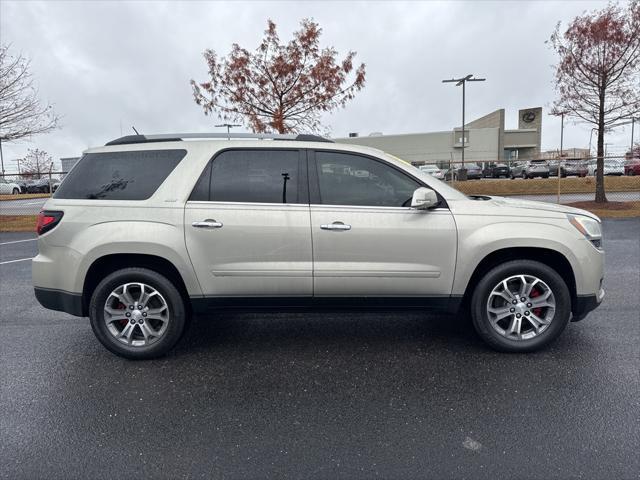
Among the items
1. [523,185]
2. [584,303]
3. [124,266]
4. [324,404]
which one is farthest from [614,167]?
[124,266]

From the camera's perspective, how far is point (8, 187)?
3569 cm

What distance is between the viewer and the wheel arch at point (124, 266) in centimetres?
380

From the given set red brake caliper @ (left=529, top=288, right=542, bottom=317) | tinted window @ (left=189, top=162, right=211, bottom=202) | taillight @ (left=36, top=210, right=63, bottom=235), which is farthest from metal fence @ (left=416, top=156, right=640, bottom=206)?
taillight @ (left=36, top=210, right=63, bottom=235)

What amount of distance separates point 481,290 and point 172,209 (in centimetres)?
267

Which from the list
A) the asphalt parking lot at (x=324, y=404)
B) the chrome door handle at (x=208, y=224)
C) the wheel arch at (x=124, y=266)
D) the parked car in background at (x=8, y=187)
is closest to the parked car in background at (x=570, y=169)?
the asphalt parking lot at (x=324, y=404)

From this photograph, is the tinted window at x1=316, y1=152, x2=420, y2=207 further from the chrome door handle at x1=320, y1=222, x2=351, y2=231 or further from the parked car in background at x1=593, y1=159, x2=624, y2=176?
the parked car in background at x1=593, y1=159, x2=624, y2=176

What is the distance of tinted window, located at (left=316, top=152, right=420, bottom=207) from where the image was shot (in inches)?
150

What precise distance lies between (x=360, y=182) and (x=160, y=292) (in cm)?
193

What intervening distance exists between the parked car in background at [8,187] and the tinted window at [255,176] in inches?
1514

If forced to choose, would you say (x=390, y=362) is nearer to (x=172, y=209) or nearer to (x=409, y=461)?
(x=409, y=461)

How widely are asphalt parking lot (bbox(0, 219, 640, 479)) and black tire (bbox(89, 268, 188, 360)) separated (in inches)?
4.8

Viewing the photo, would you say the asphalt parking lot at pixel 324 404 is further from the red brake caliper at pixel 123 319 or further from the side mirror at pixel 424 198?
the side mirror at pixel 424 198

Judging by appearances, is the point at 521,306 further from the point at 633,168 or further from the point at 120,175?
the point at 633,168

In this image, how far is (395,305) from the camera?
12.6 feet
